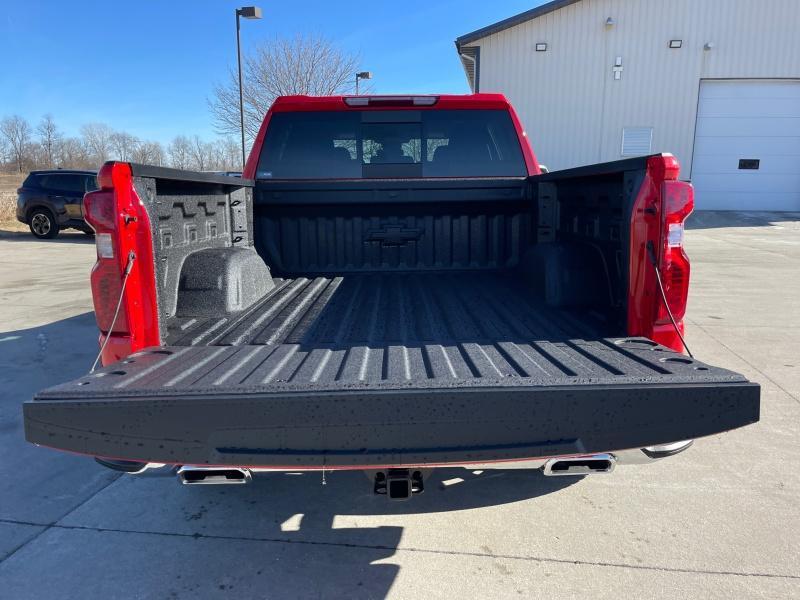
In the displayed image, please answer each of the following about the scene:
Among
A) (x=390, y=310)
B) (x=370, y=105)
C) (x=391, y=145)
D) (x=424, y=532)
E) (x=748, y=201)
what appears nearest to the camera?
(x=424, y=532)

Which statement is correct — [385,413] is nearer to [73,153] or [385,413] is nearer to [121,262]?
[121,262]

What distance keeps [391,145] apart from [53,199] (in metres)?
15.8

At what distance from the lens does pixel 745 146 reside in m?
20.3

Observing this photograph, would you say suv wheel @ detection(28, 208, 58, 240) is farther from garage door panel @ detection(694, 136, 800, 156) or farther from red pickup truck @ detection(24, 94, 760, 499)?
garage door panel @ detection(694, 136, 800, 156)

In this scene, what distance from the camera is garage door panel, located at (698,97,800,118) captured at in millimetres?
20094

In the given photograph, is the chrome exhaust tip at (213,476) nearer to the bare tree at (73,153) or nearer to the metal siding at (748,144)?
the metal siding at (748,144)

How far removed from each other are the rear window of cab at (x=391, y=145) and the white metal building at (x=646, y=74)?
656 inches

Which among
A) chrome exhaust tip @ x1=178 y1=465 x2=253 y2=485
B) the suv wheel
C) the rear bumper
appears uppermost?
the suv wheel

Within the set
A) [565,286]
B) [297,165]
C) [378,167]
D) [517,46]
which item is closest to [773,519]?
[565,286]

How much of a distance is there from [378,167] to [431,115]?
568 millimetres

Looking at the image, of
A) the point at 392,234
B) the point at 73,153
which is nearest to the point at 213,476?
the point at 392,234

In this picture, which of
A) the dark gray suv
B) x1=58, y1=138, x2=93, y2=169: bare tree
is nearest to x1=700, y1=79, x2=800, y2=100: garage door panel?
the dark gray suv

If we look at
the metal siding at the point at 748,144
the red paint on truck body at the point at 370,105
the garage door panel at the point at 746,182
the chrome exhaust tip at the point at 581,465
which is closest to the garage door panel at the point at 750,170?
the metal siding at the point at 748,144

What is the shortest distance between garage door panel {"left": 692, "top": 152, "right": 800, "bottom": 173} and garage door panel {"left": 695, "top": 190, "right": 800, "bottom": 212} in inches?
29.9
